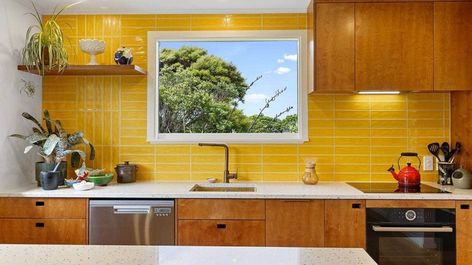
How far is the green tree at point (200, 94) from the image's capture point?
3.29m

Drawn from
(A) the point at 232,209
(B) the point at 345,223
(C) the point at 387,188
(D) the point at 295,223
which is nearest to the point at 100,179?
(A) the point at 232,209

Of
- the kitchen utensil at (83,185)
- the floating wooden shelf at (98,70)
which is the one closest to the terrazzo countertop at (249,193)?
the kitchen utensil at (83,185)

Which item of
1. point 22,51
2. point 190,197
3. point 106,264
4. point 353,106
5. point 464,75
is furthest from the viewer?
point 353,106

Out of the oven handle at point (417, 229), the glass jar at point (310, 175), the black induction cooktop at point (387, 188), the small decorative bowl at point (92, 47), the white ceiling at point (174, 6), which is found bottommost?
the oven handle at point (417, 229)

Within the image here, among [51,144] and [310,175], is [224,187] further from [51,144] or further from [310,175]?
[51,144]

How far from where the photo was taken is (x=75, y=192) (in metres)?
2.63

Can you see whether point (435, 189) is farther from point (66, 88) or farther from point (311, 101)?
point (66, 88)

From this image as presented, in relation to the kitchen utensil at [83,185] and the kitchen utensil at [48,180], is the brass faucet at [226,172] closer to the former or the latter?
the kitchen utensil at [83,185]

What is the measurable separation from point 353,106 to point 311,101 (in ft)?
1.12

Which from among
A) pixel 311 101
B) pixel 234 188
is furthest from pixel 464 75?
pixel 234 188

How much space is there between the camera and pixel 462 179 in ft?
9.09

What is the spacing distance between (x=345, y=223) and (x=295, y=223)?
1.06 ft

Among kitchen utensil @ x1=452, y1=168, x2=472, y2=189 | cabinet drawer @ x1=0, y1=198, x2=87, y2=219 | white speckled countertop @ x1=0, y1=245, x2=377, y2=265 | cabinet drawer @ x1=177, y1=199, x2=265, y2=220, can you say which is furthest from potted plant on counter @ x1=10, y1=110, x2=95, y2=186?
kitchen utensil @ x1=452, y1=168, x2=472, y2=189

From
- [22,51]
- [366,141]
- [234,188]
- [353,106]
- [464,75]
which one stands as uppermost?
[22,51]
